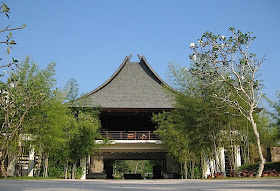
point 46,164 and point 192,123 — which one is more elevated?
point 192,123

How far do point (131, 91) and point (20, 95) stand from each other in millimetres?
7379

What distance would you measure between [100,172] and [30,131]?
224 inches

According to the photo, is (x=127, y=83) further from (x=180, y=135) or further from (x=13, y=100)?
(x=13, y=100)

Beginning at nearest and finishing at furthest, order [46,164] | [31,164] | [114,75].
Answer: [46,164] → [31,164] → [114,75]

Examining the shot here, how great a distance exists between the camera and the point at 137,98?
15.9 meters

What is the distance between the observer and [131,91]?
1659 centimetres

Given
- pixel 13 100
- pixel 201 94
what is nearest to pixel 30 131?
pixel 13 100

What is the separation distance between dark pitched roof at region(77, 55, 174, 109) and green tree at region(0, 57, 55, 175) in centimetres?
272

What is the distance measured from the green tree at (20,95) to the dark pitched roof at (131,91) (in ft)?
8.93

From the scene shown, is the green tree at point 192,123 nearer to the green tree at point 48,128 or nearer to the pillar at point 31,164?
the green tree at point 48,128

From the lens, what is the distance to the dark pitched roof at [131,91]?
49.2ft

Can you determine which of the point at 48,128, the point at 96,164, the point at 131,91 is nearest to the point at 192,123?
the point at 48,128

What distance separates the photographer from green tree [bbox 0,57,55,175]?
978 centimetres

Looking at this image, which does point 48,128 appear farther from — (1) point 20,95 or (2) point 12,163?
(2) point 12,163
